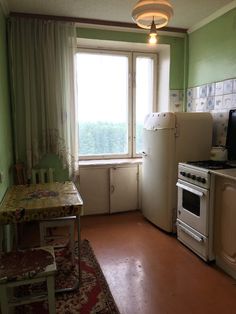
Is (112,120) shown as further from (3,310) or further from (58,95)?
(3,310)

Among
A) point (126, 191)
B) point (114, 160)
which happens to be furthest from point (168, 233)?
point (114, 160)

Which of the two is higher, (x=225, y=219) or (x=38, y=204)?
(x=38, y=204)

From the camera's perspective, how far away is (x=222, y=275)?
7.71 ft

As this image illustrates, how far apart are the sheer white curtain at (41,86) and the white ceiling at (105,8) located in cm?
17

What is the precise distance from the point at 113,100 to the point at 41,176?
5.09 ft

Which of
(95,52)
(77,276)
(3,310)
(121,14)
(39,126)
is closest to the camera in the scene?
(3,310)

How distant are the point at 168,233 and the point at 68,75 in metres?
2.26

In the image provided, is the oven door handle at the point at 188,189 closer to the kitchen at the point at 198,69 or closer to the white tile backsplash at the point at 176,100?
the kitchen at the point at 198,69

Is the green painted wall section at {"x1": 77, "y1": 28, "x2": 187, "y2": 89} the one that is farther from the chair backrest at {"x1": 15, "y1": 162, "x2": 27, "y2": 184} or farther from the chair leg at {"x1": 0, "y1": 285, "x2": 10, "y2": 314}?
the chair leg at {"x1": 0, "y1": 285, "x2": 10, "y2": 314}

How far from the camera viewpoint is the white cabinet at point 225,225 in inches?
87.7

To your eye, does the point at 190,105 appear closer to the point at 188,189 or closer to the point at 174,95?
the point at 174,95

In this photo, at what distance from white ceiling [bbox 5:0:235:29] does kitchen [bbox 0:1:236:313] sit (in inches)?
7.3

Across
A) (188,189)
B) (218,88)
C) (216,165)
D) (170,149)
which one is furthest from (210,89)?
(188,189)

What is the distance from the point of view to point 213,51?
3.18 meters
